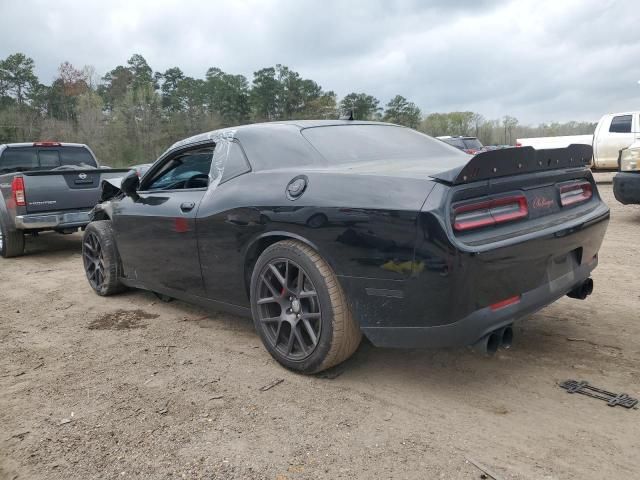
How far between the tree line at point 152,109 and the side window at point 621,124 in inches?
930

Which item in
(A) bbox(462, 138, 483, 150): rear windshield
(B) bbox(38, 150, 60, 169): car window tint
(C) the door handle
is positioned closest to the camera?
(C) the door handle

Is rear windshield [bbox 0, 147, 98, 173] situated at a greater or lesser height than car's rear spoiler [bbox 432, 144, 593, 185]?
greater

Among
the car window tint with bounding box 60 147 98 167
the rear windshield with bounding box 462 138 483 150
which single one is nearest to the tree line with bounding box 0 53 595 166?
the rear windshield with bounding box 462 138 483 150

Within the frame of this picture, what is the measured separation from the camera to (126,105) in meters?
41.0

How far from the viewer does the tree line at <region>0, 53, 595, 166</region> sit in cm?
3878

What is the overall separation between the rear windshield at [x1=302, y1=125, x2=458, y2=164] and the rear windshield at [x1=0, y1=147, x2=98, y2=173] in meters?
6.82

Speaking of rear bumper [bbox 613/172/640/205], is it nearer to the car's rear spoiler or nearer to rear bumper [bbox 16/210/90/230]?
the car's rear spoiler

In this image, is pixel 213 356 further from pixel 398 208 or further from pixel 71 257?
pixel 71 257

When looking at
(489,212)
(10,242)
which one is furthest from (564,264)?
(10,242)

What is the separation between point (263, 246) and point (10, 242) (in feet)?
20.2

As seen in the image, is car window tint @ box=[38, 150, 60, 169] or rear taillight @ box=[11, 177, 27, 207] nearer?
rear taillight @ box=[11, 177, 27, 207]

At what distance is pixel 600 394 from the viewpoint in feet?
8.88

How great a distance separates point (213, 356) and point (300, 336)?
2.63 feet

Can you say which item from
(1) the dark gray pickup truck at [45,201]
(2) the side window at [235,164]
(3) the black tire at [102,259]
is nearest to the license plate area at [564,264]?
(2) the side window at [235,164]
